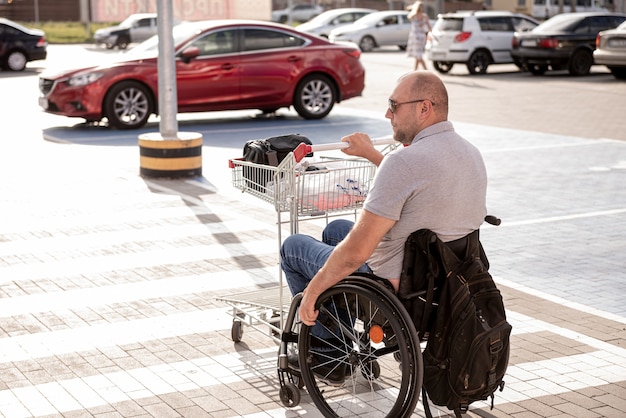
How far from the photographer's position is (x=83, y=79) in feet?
50.5

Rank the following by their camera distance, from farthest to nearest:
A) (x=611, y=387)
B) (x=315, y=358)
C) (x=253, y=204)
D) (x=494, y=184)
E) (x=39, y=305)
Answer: (x=494, y=184) < (x=253, y=204) < (x=39, y=305) < (x=611, y=387) < (x=315, y=358)

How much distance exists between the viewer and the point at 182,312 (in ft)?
21.8

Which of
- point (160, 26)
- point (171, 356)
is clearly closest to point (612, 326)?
point (171, 356)

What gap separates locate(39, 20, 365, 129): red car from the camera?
50.9 feet

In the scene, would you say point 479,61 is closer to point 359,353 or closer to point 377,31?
point 377,31

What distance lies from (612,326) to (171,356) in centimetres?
269

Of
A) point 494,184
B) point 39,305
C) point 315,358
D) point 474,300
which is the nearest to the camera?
point 474,300

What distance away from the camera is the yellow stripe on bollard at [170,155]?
11.4 metres

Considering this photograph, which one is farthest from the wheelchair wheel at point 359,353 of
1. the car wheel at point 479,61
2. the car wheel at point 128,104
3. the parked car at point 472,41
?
the car wheel at point 479,61

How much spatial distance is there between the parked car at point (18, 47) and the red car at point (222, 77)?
12.0 meters

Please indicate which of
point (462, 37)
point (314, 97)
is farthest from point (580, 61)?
point (314, 97)

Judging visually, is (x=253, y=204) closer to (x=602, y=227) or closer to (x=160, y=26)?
(x=160, y=26)

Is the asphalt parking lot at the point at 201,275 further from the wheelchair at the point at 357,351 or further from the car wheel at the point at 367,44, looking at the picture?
the car wheel at the point at 367,44

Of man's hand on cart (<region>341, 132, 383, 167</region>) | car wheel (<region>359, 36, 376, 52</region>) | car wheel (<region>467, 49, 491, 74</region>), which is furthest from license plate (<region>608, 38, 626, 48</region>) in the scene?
man's hand on cart (<region>341, 132, 383, 167</region>)
